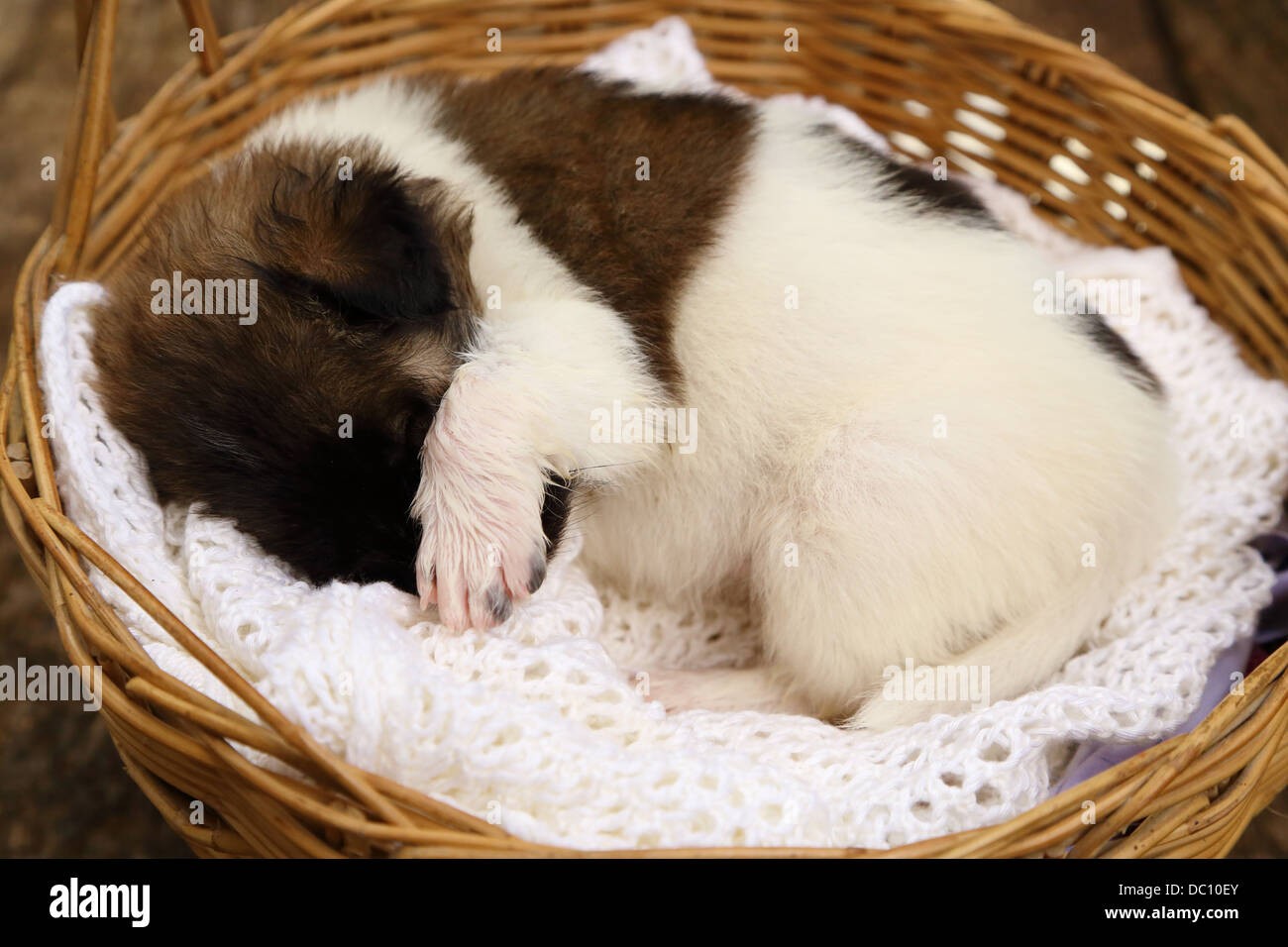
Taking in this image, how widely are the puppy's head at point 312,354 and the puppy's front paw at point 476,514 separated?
0.22 feet

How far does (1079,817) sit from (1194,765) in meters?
0.21

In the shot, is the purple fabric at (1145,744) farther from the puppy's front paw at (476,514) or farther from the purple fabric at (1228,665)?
the puppy's front paw at (476,514)

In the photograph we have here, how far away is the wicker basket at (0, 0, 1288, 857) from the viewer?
1.23m

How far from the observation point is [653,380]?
163cm

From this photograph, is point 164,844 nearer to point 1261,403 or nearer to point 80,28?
point 80,28

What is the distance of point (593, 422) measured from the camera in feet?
5.14

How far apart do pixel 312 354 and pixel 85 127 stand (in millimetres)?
565

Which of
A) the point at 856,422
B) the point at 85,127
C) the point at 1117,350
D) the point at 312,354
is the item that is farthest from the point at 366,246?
the point at 1117,350

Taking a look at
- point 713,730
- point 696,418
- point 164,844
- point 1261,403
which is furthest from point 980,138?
point 164,844

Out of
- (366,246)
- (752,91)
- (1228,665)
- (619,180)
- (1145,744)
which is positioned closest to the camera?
(366,246)

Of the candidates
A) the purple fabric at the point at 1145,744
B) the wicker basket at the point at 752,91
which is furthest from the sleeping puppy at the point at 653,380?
the wicker basket at the point at 752,91

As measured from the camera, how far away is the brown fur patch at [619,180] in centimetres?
170

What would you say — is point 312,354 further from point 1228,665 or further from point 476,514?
point 1228,665

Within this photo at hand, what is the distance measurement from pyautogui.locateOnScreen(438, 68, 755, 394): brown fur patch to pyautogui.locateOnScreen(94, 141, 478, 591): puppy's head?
6.6 inches
